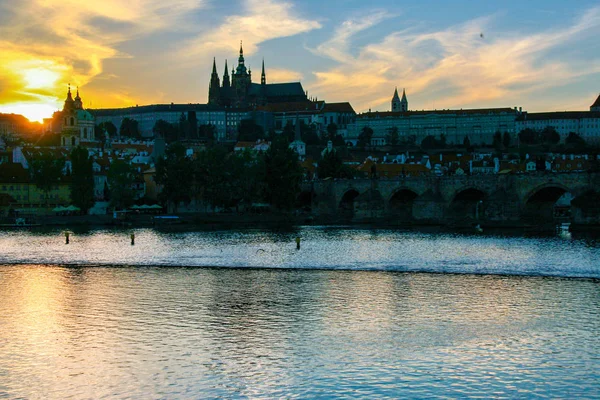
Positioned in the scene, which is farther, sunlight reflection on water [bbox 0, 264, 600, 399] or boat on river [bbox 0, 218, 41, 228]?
boat on river [bbox 0, 218, 41, 228]

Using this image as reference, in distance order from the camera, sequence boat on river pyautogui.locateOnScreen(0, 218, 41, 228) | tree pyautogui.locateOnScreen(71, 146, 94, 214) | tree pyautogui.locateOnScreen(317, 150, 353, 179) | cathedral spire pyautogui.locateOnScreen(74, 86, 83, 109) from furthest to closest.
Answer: cathedral spire pyautogui.locateOnScreen(74, 86, 83, 109), tree pyautogui.locateOnScreen(317, 150, 353, 179), tree pyautogui.locateOnScreen(71, 146, 94, 214), boat on river pyautogui.locateOnScreen(0, 218, 41, 228)

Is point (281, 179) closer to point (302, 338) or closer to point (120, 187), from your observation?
point (120, 187)

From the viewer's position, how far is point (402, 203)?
89.4 metres

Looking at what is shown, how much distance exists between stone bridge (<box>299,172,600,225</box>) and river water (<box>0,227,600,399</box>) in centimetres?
2214

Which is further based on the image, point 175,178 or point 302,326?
point 175,178

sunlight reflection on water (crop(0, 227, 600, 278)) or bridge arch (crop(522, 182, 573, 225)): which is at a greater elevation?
bridge arch (crop(522, 182, 573, 225))

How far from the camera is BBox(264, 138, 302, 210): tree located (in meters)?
88.7

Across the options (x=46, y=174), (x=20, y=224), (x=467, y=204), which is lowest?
(x=20, y=224)

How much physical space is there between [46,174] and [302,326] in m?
67.1

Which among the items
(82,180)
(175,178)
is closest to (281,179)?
(175,178)

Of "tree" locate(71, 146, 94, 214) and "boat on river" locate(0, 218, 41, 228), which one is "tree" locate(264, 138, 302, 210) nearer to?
"tree" locate(71, 146, 94, 214)

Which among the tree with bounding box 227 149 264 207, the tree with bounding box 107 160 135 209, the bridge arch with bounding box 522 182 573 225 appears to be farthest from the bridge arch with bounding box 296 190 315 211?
the bridge arch with bounding box 522 182 573 225

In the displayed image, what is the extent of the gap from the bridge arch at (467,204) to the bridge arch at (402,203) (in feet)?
18.0

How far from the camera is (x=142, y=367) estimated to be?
72.6ft
